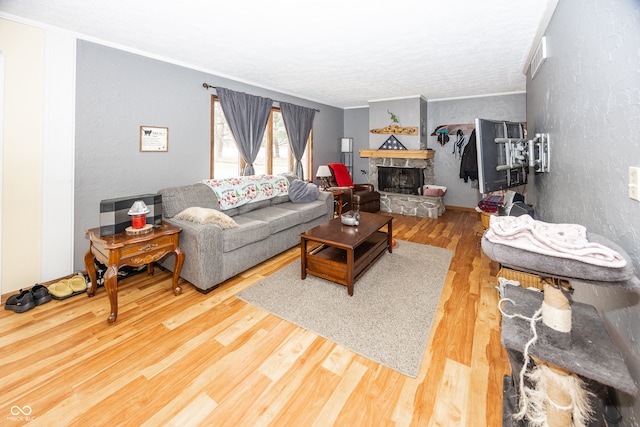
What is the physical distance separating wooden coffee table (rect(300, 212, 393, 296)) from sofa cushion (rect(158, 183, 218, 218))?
1.29 m

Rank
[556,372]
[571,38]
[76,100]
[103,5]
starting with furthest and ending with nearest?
[76,100], [103,5], [571,38], [556,372]

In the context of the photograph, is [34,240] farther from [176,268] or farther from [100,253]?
[176,268]

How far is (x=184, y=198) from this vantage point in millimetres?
3109

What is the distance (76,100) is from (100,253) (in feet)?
5.13

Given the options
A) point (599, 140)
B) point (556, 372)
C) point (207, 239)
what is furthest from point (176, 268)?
point (599, 140)

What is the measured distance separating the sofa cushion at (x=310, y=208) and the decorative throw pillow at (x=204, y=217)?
1195mm

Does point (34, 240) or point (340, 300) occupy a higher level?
point (34, 240)

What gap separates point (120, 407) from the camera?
4.77 ft

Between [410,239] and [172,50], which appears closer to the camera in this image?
[172,50]

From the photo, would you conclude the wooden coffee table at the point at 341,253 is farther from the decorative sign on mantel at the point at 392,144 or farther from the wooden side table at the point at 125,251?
the decorative sign on mantel at the point at 392,144

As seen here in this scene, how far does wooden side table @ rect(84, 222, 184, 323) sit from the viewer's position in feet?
6.96

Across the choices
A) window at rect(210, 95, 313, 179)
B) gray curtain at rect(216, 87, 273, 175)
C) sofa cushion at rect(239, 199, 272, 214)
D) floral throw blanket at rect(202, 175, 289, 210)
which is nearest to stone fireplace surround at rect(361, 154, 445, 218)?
window at rect(210, 95, 313, 179)

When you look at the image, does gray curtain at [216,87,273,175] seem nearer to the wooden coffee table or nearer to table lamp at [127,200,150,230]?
the wooden coffee table

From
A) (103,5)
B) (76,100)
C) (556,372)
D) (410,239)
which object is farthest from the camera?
(410,239)
